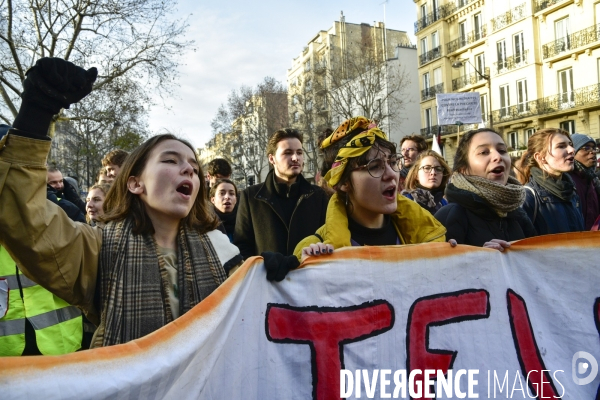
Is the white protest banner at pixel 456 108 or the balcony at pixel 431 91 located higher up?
the balcony at pixel 431 91

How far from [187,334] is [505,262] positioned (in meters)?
1.46

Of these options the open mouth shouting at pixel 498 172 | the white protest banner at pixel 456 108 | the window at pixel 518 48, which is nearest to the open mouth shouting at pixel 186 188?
the open mouth shouting at pixel 498 172

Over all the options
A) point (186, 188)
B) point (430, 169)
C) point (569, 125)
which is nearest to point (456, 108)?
point (430, 169)

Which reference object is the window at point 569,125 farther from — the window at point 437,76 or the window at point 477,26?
the window at point 437,76

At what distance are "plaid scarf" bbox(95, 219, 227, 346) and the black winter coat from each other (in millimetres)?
1573

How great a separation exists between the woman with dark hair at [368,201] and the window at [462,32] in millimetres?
35468

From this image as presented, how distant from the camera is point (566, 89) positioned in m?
26.8

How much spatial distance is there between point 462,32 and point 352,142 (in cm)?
3650

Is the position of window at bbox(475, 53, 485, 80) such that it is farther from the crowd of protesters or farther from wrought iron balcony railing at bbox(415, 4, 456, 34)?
the crowd of protesters

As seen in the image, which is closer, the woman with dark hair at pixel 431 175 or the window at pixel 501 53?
the woman with dark hair at pixel 431 175

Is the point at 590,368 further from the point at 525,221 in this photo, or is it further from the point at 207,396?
the point at 207,396

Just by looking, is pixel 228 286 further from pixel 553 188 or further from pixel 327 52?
pixel 327 52

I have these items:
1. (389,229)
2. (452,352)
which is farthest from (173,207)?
(452,352)

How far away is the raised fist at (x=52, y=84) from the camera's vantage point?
1.41 meters
